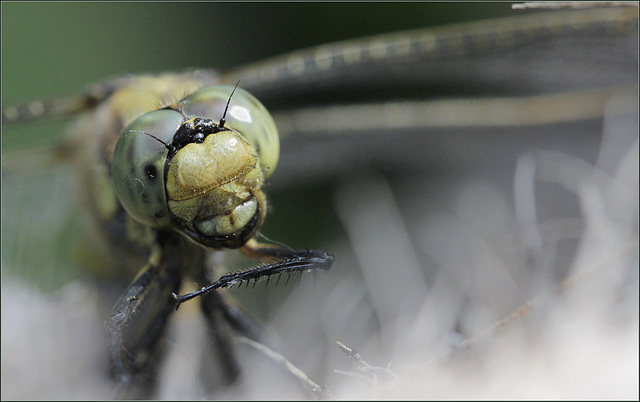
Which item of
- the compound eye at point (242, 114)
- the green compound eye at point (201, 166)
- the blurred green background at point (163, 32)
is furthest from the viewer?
the blurred green background at point (163, 32)

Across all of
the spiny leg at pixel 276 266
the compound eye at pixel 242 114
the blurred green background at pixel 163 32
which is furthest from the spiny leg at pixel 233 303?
the blurred green background at pixel 163 32

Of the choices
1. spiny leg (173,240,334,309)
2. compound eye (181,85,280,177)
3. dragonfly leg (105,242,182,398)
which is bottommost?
dragonfly leg (105,242,182,398)

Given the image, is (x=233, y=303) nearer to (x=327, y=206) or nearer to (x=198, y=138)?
(x=198, y=138)

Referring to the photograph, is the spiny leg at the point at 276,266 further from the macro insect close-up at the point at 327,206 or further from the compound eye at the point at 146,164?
the compound eye at the point at 146,164

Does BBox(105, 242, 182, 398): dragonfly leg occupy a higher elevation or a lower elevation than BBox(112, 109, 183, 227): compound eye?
lower

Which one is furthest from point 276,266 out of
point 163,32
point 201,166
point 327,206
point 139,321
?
point 163,32

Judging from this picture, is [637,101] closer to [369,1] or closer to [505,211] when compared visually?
[505,211]

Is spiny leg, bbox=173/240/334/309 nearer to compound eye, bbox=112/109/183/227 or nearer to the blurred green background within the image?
compound eye, bbox=112/109/183/227

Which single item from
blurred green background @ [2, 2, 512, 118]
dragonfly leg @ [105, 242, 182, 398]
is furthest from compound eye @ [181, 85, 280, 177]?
blurred green background @ [2, 2, 512, 118]

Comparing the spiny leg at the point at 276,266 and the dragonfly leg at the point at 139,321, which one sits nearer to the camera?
the spiny leg at the point at 276,266
